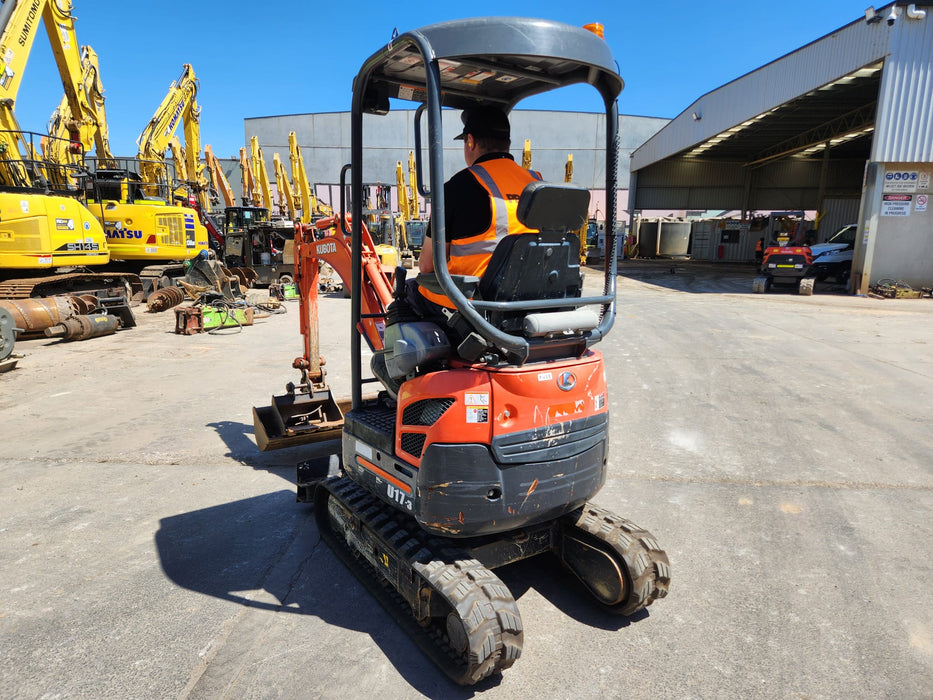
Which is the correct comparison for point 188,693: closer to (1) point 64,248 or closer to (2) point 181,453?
(2) point 181,453

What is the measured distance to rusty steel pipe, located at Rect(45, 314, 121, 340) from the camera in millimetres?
9453

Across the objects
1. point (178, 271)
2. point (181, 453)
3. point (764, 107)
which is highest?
point (764, 107)

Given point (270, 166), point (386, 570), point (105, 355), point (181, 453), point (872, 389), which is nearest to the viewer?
point (386, 570)

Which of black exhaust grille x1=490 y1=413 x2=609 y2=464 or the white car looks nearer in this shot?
black exhaust grille x1=490 y1=413 x2=609 y2=464

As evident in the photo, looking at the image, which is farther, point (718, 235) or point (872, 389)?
point (718, 235)

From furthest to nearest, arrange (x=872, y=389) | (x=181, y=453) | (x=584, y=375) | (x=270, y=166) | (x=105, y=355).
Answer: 1. (x=270, y=166)
2. (x=105, y=355)
3. (x=872, y=389)
4. (x=181, y=453)
5. (x=584, y=375)

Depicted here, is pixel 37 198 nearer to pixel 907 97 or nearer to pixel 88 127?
pixel 88 127

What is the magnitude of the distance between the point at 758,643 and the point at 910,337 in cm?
980

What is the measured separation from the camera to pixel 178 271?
50.9 feet

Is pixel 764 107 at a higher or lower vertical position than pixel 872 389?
higher

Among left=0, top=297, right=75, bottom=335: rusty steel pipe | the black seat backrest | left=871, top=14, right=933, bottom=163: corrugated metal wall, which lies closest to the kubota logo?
the black seat backrest

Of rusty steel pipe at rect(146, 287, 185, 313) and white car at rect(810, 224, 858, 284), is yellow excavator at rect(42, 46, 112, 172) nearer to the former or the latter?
rusty steel pipe at rect(146, 287, 185, 313)

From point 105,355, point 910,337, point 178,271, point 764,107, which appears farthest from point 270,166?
point 910,337

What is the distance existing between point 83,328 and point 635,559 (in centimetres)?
1037
